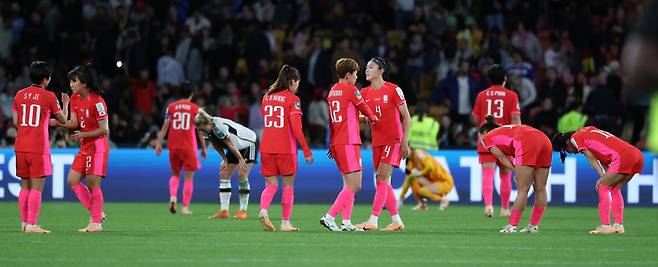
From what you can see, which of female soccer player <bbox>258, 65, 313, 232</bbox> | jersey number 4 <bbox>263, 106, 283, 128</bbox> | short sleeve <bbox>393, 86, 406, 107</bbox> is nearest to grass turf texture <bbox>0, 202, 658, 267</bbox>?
female soccer player <bbox>258, 65, 313, 232</bbox>

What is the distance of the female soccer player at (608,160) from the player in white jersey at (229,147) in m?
4.58

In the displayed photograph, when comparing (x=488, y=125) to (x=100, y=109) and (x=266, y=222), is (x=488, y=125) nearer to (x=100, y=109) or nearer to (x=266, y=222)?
(x=266, y=222)

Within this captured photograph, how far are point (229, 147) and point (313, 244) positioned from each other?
16.3ft

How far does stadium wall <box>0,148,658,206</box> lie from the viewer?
19953 mm

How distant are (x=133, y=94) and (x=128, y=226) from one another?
11740 millimetres

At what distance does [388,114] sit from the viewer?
43.6 ft

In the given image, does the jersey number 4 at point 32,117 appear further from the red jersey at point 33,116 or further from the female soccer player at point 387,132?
the female soccer player at point 387,132

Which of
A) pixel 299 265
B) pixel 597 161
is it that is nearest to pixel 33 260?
pixel 299 265

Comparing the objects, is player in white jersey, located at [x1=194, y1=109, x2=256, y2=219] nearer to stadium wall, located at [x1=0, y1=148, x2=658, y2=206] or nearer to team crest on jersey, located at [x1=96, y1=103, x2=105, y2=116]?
team crest on jersey, located at [x1=96, y1=103, x2=105, y2=116]

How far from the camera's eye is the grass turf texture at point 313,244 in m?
8.75

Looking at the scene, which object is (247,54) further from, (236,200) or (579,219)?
Answer: (579,219)

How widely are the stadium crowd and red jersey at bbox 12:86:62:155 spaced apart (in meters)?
10.8

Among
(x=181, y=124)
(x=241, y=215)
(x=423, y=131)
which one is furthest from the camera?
(x=423, y=131)

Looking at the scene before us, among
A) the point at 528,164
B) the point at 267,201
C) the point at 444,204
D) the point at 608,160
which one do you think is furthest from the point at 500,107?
the point at 267,201
